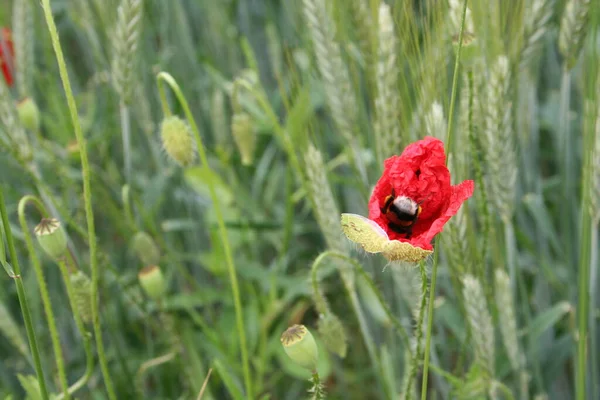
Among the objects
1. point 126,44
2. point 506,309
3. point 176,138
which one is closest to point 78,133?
point 176,138

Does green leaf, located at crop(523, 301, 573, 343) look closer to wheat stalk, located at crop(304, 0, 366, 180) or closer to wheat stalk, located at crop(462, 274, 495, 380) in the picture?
wheat stalk, located at crop(462, 274, 495, 380)

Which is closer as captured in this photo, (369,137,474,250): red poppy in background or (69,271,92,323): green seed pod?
(369,137,474,250): red poppy in background

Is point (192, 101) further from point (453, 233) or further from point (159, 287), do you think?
point (453, 233)

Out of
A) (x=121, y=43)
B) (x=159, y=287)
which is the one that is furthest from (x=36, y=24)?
(x=159, y=287)

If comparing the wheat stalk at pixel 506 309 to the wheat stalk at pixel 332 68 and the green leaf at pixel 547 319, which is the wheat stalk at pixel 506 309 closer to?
the green leaf at pixel 547 319

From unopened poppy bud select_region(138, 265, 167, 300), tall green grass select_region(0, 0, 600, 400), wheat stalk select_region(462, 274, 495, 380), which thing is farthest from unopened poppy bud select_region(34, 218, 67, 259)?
wheat stalk select_region(462, 274, 495, 380)

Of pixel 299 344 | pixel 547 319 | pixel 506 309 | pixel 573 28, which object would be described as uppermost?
pixel 573 28

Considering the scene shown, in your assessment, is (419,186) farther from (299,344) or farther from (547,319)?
(547,319)
